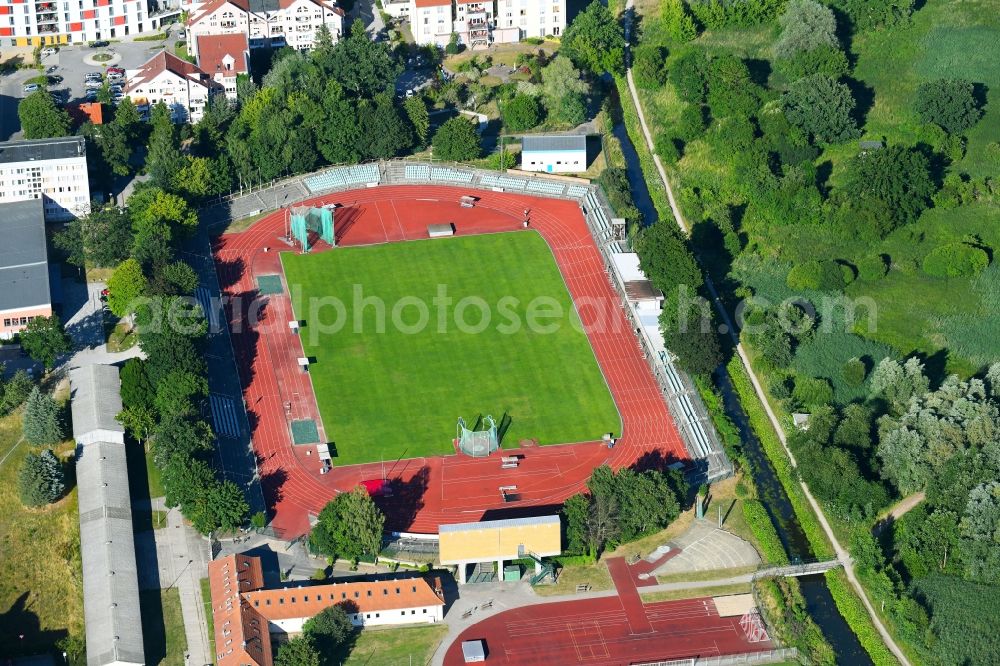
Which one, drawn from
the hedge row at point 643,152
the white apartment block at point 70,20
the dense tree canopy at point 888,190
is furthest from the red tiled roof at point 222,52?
the dense tree canopy at point 888,190

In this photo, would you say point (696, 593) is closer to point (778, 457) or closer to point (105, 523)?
point (778, 457)

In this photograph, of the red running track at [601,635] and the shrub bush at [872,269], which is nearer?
the red running track at [601,635]

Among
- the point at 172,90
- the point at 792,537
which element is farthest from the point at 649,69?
the point at 792,537

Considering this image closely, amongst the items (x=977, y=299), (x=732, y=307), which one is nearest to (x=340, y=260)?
(x=732, y=307)

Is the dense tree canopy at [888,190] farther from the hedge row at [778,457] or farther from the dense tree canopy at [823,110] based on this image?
the hedge row at [778,457]

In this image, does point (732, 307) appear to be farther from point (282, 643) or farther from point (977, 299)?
point (282, 643)

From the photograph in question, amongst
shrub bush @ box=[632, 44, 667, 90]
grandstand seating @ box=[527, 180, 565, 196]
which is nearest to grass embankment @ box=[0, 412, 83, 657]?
grandstand seating @ box=[527, 180, 565, 196]
